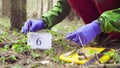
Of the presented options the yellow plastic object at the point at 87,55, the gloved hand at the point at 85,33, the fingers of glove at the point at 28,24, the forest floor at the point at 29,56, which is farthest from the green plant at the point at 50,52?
the fingers of glove at the point at 28,24

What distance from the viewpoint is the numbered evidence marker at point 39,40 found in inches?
124

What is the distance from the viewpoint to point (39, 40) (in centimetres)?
316

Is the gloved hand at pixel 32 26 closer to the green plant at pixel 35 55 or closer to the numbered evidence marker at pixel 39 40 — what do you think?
the numbered evidence marker at pixel 39 40

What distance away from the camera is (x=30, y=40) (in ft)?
10.4

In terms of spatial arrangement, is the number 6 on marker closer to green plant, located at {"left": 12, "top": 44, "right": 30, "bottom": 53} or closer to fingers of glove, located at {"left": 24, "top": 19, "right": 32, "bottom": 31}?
green plant, located at {"left": 12, "top": 44, "right": 30, "bottom": 53}

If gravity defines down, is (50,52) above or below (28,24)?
below

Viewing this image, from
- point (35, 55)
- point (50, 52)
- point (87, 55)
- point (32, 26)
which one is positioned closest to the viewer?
point (87, 55)

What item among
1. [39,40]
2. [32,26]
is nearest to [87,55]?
[39,40]

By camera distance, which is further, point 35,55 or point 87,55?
point 35,55

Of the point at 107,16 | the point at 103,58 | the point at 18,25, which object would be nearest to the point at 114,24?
the point at 107,16

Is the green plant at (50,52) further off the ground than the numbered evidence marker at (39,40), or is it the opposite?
the numbered evidence marker at (39,40)

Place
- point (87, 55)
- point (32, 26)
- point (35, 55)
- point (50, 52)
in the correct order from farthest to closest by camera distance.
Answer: point (32, 26) → point (50, 52) → point (35, 55) → point (87, 55)

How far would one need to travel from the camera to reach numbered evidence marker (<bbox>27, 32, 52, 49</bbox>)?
315 centimetres

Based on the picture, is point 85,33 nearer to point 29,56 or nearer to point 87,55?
point 87,55
